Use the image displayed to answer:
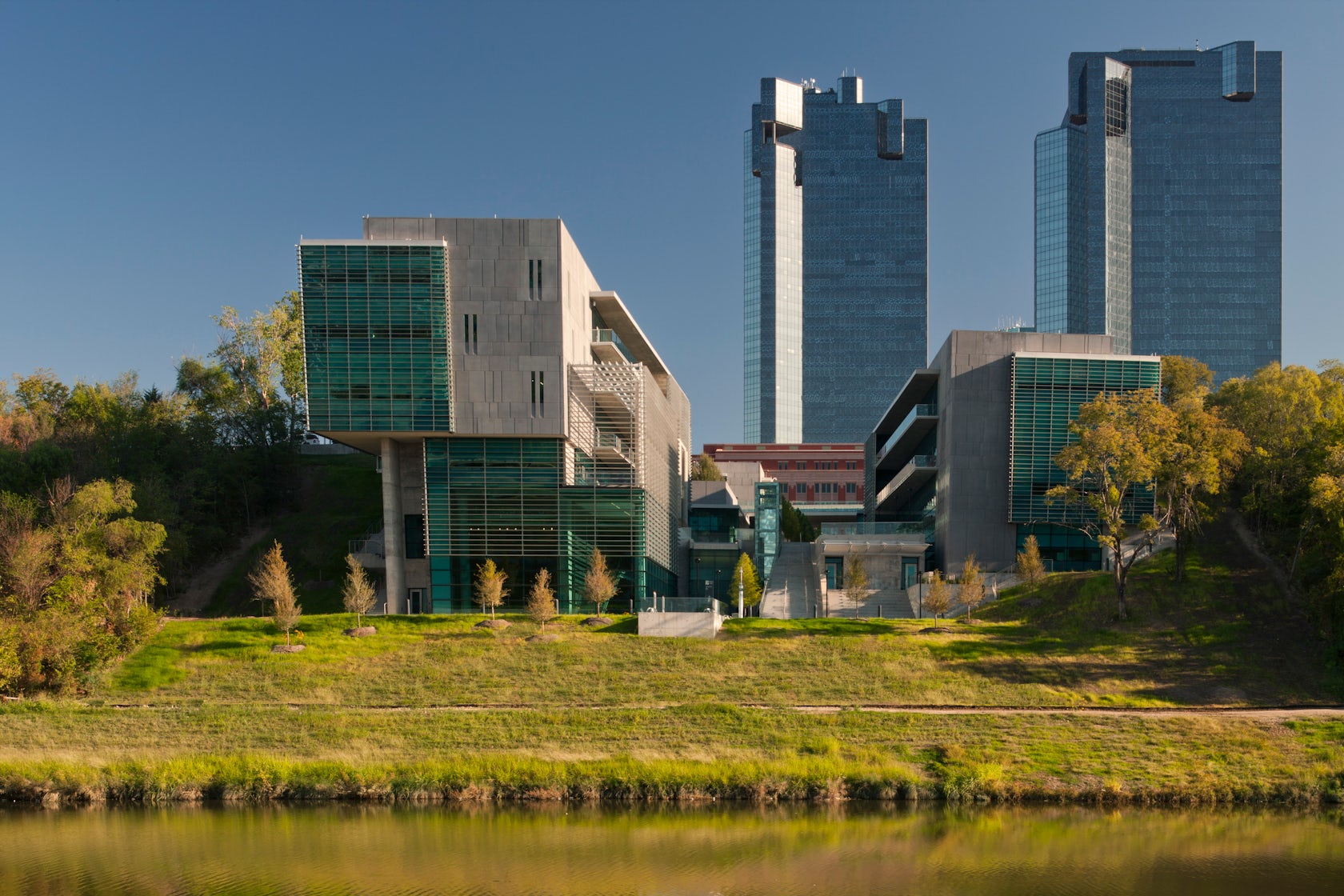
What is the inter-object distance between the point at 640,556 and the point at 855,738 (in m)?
27.3

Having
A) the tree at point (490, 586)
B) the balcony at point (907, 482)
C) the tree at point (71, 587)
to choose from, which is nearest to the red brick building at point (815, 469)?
the balcony at point (907, 482)

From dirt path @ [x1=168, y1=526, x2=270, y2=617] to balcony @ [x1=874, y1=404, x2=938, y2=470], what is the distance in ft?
167

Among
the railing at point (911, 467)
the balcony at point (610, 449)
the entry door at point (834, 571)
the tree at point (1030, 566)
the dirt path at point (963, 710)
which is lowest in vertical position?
the dirt path at point (963, 710)

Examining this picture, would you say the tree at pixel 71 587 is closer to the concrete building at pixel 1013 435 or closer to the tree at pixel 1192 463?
the concrete building at pixel 1013 435

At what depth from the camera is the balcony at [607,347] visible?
7288cm

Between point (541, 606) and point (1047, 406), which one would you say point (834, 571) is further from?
point (541, 606)

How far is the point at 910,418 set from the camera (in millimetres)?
80500

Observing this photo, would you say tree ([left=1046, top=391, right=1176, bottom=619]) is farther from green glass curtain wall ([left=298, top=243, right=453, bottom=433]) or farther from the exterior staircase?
green glass curtain wall ([left=298, top=243, right=453, bottom=433])

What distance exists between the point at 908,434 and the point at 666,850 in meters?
59.3

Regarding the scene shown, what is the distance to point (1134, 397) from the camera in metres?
55.3

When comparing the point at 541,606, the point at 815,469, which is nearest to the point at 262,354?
the point at 541,606

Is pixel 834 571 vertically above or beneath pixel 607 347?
beneath

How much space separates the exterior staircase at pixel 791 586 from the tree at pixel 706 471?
31.3 m

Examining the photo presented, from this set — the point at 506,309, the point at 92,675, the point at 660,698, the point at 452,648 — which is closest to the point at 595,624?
the point at 452,648
